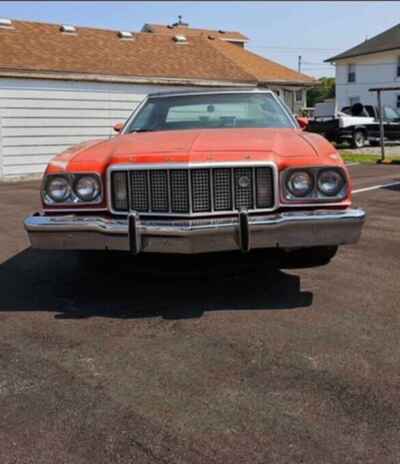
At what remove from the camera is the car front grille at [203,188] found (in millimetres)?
3861

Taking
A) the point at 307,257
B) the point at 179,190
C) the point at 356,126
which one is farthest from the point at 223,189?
the point at 356,126

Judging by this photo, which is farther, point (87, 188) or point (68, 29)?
point (68, 29)

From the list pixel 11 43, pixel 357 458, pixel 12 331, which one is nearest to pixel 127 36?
pixel 11 43

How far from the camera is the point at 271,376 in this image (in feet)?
10.1

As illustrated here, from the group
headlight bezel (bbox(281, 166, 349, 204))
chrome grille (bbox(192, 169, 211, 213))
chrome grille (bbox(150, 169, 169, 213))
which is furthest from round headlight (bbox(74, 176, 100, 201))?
headlight bezel (bbox(281, 166, 349, 204))

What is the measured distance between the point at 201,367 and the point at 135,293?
4.82ft

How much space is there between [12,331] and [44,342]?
12.9 inches

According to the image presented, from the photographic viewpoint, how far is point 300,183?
3.94m

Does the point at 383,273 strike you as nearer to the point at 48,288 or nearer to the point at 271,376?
the point at 271,376

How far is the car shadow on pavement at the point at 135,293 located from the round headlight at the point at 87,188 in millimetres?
831

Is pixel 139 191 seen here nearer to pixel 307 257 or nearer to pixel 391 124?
pixel 307 257

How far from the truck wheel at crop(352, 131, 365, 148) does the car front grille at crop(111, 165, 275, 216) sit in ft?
64.0

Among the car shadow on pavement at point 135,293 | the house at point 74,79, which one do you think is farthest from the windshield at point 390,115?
the car shadow on pavement at point 135,293

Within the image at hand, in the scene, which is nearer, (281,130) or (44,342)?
(44,342)
